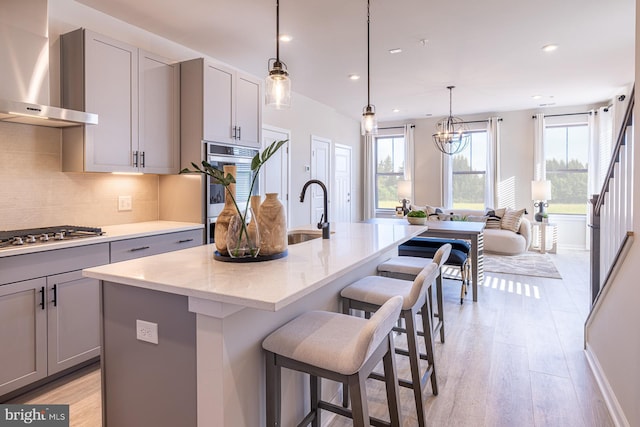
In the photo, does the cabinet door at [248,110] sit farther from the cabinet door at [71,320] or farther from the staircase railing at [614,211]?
the staircase railing at [614,211]

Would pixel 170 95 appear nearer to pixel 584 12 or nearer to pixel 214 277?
pixel 214 277

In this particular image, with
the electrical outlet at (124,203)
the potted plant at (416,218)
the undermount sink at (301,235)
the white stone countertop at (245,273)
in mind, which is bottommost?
the white stone countertop at (245,273)

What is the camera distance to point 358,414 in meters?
1.26

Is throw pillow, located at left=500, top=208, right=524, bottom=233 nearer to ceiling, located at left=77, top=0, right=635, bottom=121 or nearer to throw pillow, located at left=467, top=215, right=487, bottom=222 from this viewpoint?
throw pillow, located at left=467, top=215, right=487, bottom=222

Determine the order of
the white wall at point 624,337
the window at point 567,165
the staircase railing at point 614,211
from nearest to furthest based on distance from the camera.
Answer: the white wall at point 624,337 → the staircase railing at point 614,211 → the window at point 567,165

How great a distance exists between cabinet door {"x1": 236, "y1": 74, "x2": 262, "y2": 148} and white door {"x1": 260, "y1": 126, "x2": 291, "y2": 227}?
3.54ft

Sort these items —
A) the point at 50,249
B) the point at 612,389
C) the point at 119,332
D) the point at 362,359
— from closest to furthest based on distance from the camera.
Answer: the point at 362,359
the point at 119,332
the point at 612,389
the point at 50,249

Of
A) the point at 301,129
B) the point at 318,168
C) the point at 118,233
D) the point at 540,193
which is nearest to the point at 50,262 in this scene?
the point at 118,233

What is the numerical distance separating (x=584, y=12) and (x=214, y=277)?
158 inches

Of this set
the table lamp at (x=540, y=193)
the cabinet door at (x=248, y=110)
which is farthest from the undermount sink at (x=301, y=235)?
the table lamp at (x=540, y=193)

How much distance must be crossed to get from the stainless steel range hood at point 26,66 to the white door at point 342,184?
529 centimetres

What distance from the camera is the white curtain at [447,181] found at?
8.36 meters

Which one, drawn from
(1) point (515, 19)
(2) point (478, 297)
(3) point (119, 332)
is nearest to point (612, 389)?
(2) point (478, 297)

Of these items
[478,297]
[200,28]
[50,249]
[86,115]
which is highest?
[200,28]
